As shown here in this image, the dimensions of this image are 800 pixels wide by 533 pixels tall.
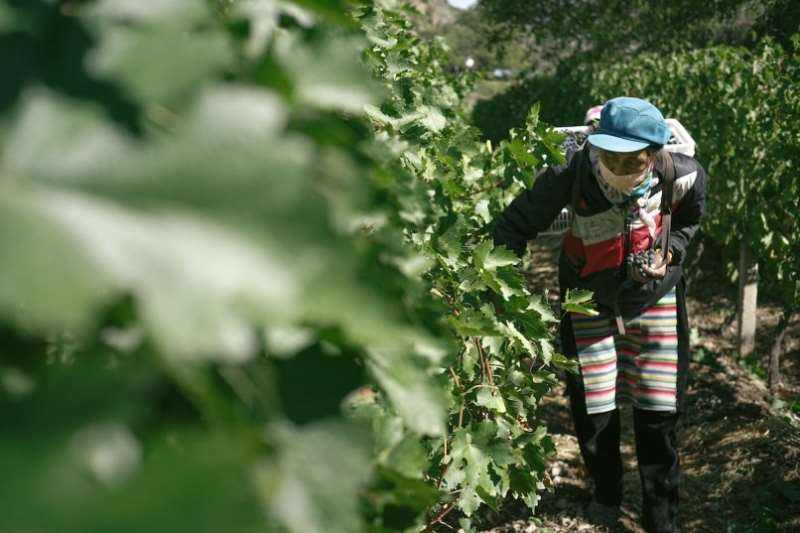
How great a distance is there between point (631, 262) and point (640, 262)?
0.04 metres

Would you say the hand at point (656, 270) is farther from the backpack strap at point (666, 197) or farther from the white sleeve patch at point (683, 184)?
the white sleeve patch at point (683, 184)

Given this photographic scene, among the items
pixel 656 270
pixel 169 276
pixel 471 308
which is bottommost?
pixel 656 270

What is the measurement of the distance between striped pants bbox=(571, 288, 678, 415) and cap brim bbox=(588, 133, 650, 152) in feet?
2.43

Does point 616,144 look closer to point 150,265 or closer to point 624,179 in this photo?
point 624,179

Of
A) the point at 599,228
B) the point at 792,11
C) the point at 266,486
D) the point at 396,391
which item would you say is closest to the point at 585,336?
the point at 599,228

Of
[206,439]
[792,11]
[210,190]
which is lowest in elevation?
[792,11]

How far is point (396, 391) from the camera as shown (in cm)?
62

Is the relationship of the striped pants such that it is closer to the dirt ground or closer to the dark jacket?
the dark jacket

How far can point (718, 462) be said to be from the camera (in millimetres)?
4277

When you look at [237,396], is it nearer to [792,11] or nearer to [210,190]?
[210,190]

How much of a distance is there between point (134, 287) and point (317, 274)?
0.27 feet

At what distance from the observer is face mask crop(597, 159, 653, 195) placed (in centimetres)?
284

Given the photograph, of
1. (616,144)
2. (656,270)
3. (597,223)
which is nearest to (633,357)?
(656,270)

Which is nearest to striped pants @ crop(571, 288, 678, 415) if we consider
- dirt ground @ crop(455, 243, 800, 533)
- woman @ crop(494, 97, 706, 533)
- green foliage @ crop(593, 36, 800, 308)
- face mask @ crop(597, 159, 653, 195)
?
woman @ crop(494, 97, 706, 533)
